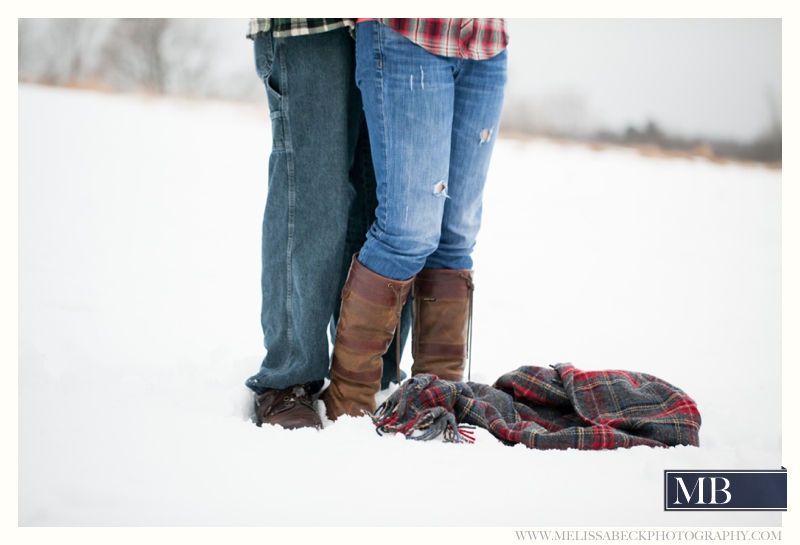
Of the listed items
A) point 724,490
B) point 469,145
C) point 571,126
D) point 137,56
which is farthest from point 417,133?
point 571,126

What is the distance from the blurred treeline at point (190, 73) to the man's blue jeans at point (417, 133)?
6.53 feet

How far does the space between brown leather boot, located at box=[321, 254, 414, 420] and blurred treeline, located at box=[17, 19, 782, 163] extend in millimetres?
2105

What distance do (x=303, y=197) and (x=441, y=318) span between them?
1.32 feet

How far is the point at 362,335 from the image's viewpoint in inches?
48.7

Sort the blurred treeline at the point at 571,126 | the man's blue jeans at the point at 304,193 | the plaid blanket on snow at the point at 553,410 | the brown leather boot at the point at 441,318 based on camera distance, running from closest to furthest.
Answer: the plaid blanket on snow at the point at 553,410
the man's blue jeans at the point at 304,193
the brown leather boot at the point at 441,318
the blurred treeline at the point at 571,126

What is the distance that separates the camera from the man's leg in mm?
1212

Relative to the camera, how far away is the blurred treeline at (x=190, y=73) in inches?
125

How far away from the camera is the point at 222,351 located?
156cm

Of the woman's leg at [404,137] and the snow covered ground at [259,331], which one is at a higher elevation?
the woman's leg at [404,137]

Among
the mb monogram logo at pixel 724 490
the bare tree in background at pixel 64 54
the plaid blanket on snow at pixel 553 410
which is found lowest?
the mb monogram logo at pixel 724 490

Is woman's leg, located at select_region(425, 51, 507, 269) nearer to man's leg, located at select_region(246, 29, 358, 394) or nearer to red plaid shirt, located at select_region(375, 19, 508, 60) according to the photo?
red plaid shirt, located at select_region(375, 19, 508, 60)

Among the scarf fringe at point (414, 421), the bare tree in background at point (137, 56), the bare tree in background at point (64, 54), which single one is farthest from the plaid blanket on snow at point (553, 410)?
the bare tree in background at point (137, 56)

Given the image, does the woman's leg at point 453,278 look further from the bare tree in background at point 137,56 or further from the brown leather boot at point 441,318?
the bare tree in background at point 137,56

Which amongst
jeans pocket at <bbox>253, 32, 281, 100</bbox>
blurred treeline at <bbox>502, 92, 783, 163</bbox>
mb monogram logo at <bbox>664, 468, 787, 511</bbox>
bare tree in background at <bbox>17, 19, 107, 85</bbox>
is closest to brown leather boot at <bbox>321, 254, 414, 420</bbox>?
jeans pocket at <bbox>253, 32, 281, 100</bbox>
